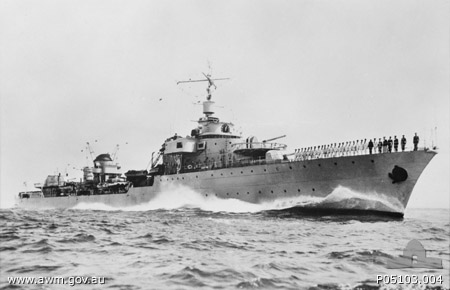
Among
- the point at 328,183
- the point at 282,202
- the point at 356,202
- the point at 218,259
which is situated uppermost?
the point at 328,183

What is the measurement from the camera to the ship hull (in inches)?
893

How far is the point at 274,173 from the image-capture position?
2614 cm

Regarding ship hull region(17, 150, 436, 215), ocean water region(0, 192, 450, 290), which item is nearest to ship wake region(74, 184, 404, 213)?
ship hull region(17, 150, 436, 215)

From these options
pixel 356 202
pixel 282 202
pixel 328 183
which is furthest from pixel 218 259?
pixel 282 202

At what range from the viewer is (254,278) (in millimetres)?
7828

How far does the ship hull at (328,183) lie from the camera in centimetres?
2269

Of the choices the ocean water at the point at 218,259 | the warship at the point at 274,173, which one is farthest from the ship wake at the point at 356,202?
the ocean water at the point at 218,259

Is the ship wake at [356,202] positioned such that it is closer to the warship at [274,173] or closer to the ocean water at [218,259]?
the warship at [274,173]

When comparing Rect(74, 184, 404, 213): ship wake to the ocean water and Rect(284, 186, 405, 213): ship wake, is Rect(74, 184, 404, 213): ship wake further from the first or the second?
the ocean water

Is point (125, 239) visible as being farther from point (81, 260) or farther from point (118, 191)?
point (118, 191)

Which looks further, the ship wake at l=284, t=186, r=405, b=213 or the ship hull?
the ship wake at l=284, t=186, r=405, b=213

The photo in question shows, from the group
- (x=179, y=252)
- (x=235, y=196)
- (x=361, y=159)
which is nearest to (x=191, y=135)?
(x=235, y=196)

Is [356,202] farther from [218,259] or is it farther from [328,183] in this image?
[218,259]

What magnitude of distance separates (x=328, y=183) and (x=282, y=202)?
317 cm
